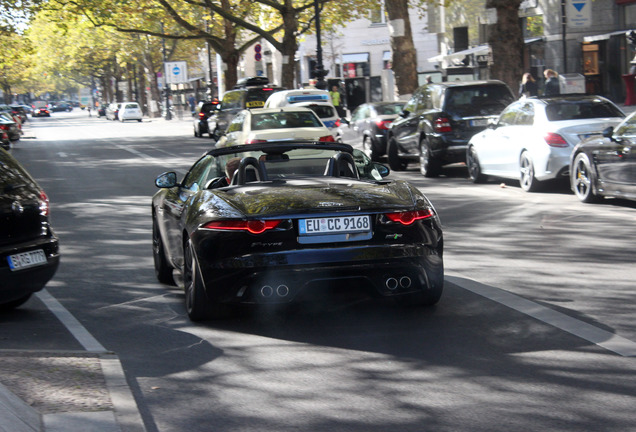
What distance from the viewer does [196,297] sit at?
7.21 metres

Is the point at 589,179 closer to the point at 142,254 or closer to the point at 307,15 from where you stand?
the point at 142,254

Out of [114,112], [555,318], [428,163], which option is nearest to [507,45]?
→ [428,163]

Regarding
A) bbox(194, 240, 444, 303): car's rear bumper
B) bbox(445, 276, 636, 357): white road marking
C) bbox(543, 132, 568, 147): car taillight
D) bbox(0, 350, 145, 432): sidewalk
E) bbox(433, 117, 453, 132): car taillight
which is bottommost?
bbox(445, 276, 636, 357): white road marking

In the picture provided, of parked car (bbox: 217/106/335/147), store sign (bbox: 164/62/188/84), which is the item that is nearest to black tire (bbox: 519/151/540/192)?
parked car (bbox: 217/106/335/147)

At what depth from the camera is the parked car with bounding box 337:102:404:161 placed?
24016mm

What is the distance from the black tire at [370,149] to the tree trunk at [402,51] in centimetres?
600

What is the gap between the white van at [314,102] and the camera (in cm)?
2731

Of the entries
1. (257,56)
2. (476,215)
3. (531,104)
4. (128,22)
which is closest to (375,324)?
(476,215)

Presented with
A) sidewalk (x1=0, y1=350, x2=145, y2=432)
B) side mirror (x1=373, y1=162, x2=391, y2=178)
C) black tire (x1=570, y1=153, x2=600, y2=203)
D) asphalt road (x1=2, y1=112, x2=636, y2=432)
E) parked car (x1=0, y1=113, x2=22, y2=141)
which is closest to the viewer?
sidewalk (x1=0, y1=350, x2=145, y2=432)

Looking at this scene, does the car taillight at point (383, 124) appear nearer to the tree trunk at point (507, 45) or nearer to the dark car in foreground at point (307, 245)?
the tree trunk at point (507, 45)

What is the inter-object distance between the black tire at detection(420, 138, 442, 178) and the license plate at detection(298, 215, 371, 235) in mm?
12727

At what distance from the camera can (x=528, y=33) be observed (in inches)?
1706

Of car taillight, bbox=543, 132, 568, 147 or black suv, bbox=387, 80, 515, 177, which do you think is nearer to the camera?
car taillight, bbox=543, 132, 568, 147

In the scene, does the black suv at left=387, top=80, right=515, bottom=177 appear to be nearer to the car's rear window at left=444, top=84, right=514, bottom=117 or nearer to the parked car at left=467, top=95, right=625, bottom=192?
the car's rear window at left=444, top=84, right=514, bottom=117
